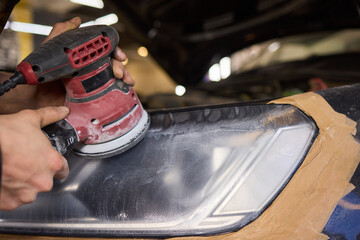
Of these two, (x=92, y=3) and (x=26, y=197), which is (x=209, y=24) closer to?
(x=92, y=3)

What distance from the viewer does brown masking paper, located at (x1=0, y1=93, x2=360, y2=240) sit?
1.88 feet

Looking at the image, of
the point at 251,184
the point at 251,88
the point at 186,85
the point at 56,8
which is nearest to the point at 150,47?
the point at 186,85

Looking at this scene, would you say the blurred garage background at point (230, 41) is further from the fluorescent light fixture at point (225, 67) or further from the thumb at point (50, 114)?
the thumb at point (50, 114)

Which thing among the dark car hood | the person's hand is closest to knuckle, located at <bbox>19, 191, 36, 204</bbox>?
the person's hand

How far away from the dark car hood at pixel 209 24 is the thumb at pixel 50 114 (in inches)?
71.1

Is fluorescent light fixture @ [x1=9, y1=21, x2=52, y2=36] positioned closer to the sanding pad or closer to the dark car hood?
the dark car hood

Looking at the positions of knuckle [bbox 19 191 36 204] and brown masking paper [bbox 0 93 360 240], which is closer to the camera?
knuckle [bbox 19 191 36 204]

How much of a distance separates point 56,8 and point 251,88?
8.32 feet

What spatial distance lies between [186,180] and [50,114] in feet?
0.99

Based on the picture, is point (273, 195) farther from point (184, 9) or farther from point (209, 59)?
point (209, 59)

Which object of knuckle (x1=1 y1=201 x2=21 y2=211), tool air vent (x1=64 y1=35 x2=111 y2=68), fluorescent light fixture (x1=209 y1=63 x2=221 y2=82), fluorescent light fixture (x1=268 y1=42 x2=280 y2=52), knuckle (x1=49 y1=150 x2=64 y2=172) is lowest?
fluorescent light fixture (x1=209 y1=63 x2=221 y2=82)

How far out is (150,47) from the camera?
2865 mm

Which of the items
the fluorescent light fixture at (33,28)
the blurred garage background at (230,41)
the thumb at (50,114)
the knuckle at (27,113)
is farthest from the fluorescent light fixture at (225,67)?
the knuckle at (27,113)

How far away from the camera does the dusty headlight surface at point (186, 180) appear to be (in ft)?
1.94
